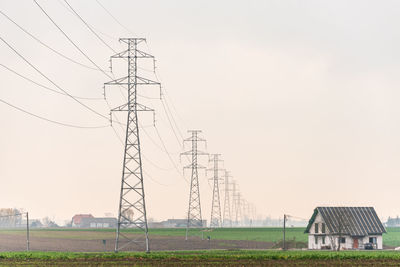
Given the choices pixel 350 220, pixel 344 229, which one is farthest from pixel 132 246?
pixel 350 220

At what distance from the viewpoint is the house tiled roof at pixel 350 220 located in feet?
356

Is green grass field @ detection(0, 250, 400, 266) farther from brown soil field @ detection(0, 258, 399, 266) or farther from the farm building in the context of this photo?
the farm building

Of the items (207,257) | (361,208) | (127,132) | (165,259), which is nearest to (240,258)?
(207,257)

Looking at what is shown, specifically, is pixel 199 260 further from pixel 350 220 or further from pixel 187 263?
pixel 350 220

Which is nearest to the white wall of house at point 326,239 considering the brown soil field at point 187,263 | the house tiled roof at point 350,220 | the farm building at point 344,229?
the farm building at point 344,229

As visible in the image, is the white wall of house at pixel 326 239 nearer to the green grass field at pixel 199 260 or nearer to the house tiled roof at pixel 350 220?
the house tiled roof at pixel 350 220

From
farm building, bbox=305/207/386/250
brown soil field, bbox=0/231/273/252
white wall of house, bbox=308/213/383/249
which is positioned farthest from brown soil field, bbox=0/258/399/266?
white wall of house, bbox=308/213/383/249

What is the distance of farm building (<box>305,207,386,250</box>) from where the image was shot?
10825 centimetres

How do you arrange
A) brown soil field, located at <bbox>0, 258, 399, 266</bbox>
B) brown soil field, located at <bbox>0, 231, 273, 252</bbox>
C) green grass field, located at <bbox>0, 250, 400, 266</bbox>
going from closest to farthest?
brown soil field, located at <bbox>0, 258, 399, 266</bbox>
green grass field, located at <bbox>0, 250, 400, 266</bbox>
brown soil field, located at <bbox>0, 231, 273, 252</bbox>

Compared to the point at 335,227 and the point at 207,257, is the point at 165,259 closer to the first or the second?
the point at 207,257

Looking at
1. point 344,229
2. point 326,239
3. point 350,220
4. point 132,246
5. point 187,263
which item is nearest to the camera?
point 187,263

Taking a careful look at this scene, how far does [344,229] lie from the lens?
356 ft

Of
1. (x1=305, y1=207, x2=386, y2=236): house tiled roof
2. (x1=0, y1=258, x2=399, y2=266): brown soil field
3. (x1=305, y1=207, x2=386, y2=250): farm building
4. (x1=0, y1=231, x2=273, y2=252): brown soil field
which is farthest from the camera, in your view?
(x1=305, y1=207, x2=386, y2=236): house tiled roof

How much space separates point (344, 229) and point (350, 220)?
233 centimetres
